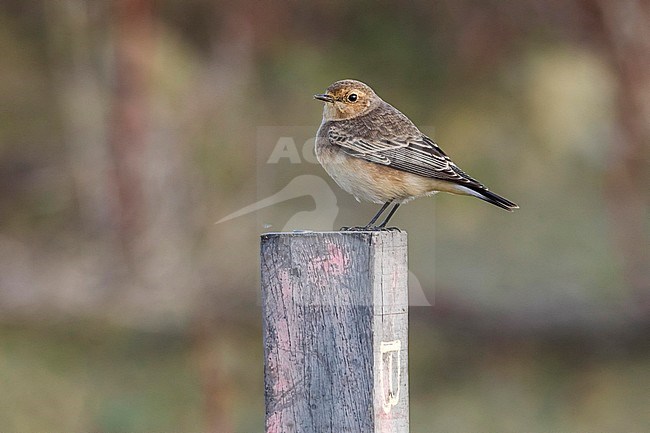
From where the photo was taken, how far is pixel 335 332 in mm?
3207

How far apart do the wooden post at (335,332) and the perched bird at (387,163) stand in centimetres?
177

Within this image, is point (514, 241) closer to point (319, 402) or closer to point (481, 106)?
point (481, 106)

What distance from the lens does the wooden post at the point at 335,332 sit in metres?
3.19

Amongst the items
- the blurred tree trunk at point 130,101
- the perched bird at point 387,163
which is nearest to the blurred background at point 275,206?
the blurred tree trunk at point 130,101

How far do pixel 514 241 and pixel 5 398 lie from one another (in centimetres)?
512

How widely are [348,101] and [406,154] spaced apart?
2.38ft

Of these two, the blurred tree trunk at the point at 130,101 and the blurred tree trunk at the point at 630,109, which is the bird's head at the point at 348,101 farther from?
the blurred tree trunk at the point at 630,109

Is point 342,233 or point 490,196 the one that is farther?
point 490,196

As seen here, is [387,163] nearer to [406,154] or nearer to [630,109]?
[406,154]

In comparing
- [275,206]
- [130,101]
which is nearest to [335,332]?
[275,206]

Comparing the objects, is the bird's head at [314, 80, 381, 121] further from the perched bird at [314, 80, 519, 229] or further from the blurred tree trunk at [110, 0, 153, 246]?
the blurred tree trunk at [110, 0, 153, 246]

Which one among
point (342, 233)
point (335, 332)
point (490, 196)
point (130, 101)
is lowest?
point (335, 332)

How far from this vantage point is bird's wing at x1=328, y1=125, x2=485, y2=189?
512cm

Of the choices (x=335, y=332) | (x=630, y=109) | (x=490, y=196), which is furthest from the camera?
(x=630, y=109)
